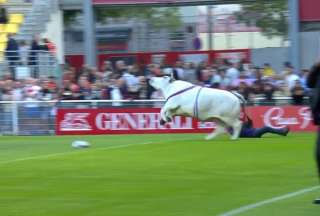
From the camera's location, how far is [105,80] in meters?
28.2

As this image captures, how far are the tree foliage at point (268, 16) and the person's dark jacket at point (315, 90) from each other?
27.8 metres

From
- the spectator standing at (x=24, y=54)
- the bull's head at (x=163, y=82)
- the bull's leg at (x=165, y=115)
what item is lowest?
the bull's leg at (x=165, y=115)

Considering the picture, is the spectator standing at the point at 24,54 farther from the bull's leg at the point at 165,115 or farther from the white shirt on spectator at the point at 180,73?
the bull's leg at the point at 165,115

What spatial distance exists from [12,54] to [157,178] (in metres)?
18.3

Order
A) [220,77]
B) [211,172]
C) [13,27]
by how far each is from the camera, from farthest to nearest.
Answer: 1. [13,27]
2. [220,77]
3. [211,172]

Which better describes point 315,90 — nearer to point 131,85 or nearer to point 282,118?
point 282,118

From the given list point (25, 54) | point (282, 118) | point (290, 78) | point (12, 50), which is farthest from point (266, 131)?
point (12, 50)

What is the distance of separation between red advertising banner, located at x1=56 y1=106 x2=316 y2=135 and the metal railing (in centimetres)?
27

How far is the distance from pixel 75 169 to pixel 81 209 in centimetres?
447

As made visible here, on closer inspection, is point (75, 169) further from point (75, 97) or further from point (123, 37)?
point (123, 37)

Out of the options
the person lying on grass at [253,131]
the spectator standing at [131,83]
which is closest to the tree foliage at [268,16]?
the spectator standing at [131,83]

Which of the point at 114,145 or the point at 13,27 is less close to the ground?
the point at 13,27

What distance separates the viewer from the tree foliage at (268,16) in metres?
38.2

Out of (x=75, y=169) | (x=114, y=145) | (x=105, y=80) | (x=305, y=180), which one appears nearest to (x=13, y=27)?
(x=105, y=80)
